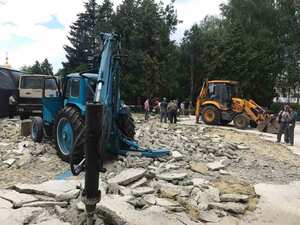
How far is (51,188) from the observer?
7.49 meters

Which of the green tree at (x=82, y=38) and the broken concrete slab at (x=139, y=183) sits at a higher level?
the green tree at (x=82, y=38)

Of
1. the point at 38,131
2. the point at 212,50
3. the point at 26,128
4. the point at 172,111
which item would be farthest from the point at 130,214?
the point at 212,50

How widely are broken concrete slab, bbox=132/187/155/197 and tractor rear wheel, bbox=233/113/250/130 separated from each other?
1525cm

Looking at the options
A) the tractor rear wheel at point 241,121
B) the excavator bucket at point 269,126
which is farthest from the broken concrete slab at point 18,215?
the tractor rear wheel at point 241,121

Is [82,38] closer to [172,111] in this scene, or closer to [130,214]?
[172,111]

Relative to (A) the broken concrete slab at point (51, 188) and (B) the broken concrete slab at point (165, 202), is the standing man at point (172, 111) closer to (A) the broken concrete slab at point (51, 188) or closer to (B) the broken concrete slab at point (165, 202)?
(A) the broken concrete slab at point (51, 188)

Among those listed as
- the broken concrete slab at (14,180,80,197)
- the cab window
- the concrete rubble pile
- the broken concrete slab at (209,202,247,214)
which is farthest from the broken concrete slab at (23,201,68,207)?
the cab window

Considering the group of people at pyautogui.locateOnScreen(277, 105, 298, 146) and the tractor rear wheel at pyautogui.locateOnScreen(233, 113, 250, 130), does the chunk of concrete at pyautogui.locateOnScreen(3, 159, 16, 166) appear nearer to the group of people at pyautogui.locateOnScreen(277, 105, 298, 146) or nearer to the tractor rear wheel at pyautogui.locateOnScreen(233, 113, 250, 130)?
the group of people at pyautogui.locateOnScreen(277, 105, 298, 146)

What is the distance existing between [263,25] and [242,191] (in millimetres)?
38163

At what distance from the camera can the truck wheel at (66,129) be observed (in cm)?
1005

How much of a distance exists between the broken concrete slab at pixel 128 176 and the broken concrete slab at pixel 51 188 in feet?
2.41

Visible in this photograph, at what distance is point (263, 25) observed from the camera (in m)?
43.9

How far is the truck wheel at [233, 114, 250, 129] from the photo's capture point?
22.3m

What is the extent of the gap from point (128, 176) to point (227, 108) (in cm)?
1573
